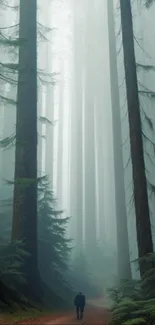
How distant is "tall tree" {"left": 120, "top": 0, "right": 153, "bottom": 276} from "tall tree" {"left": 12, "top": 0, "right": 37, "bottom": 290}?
10.3 ft

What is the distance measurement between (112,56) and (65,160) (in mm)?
54887

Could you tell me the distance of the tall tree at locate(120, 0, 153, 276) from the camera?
1053 cm

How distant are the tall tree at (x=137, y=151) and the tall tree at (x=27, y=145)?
313 centimetres

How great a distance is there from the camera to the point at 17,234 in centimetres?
1086

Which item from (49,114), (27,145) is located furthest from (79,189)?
(27,145)

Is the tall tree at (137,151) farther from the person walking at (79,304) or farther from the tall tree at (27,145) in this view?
the tall tree at (27,145)

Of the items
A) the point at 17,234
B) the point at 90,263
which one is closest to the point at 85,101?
the point at 90,263

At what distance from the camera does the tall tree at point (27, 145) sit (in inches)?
428

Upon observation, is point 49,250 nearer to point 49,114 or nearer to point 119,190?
point 119,190

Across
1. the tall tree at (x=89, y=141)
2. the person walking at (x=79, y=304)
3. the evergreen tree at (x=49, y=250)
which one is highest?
the tall tree at (x=89, y=141)

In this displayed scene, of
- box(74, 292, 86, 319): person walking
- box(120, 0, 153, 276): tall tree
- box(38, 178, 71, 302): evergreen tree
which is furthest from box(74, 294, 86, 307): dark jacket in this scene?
box(38, 178, 71, 302): evergreen tree

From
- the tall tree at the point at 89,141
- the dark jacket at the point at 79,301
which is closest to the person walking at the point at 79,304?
the dark jacket at the point at 79,301

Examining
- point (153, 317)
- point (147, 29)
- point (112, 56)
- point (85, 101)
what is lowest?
point (153, 317)

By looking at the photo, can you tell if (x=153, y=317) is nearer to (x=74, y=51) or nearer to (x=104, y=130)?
(x=74, y=51)
